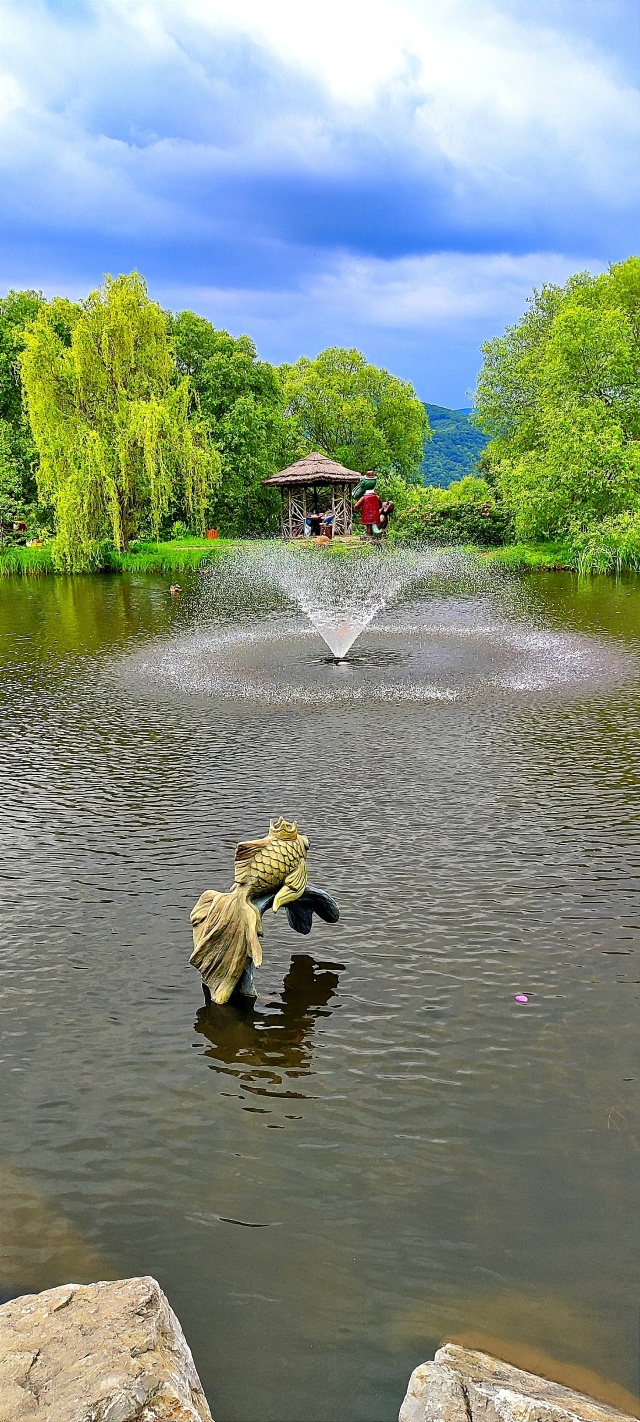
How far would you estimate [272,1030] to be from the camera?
21.8 ft

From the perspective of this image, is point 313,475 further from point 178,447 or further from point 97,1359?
point 97,1359

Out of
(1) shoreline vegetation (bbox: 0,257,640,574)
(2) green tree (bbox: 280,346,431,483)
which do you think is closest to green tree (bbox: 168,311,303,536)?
(1) shoreline vegetation (bbox: 0,257,640,574)

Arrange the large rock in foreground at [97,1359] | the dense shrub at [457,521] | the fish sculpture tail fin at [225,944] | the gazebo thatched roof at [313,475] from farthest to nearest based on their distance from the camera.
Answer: the dense shrub at [457,521], the gazebo thatched roof at [313,475], the fish sculpture tail fin at [225,944], the large rock in foreground at [97,1359]

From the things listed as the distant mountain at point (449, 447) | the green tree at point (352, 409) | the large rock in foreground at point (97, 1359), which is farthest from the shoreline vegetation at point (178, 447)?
the distant mountain at point (449, 447)

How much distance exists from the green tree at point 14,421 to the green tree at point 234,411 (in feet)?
27.8

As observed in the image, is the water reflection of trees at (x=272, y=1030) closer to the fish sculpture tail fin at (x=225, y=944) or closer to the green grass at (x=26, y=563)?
the fish sculpture tail fin at (x=225, y=944)

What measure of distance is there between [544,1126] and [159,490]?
117ft

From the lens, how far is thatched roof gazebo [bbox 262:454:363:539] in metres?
49.2

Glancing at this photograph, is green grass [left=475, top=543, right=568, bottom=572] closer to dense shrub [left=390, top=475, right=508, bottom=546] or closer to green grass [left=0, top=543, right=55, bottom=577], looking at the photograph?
dense shrub [left=390, top=475, right=508, bottom=546]

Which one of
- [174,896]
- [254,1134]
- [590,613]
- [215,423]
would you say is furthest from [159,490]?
[254,1134]

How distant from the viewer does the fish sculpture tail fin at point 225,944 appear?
6820mm

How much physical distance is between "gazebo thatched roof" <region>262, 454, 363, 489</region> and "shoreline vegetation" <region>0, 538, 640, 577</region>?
735cm

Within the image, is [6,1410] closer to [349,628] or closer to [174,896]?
[174,896]

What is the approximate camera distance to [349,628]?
23703 millimetres
